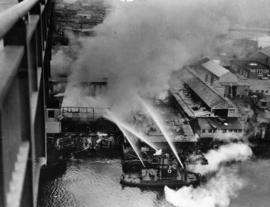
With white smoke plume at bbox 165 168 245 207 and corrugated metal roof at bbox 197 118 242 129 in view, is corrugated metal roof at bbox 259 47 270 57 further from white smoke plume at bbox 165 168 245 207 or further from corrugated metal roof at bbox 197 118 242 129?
white smoke plume at bbox 165 168 245 207

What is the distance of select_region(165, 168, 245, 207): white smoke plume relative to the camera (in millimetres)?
4992

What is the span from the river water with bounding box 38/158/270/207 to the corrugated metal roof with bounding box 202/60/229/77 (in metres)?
3.57

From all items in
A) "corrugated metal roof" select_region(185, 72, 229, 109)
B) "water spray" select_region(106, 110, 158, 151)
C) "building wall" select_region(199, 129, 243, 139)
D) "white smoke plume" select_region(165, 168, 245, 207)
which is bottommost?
"white smoke plume" select_region(165, 168, 245, 207)

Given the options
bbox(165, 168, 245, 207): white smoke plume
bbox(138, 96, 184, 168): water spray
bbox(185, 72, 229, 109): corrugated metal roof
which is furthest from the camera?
bbox(185, 72, 229, 109): corrugated metal roof

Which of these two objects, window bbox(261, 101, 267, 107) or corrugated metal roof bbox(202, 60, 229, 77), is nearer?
window bbox(261, 101, 267, 107)

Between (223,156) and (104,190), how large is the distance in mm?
2326

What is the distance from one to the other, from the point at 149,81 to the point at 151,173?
367cm

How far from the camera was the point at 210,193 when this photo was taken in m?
5.26

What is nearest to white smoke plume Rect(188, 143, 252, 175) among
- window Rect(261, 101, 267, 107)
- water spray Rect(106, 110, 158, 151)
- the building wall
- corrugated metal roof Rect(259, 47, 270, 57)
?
the building wall

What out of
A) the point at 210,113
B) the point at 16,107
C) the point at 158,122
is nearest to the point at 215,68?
the point at 210,113

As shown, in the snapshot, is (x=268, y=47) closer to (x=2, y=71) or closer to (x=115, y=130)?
(x=115, y=130)

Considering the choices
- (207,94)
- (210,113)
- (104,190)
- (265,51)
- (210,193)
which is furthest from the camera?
(265,51)

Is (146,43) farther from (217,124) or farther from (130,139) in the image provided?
(130,139)

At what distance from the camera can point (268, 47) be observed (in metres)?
11.6
